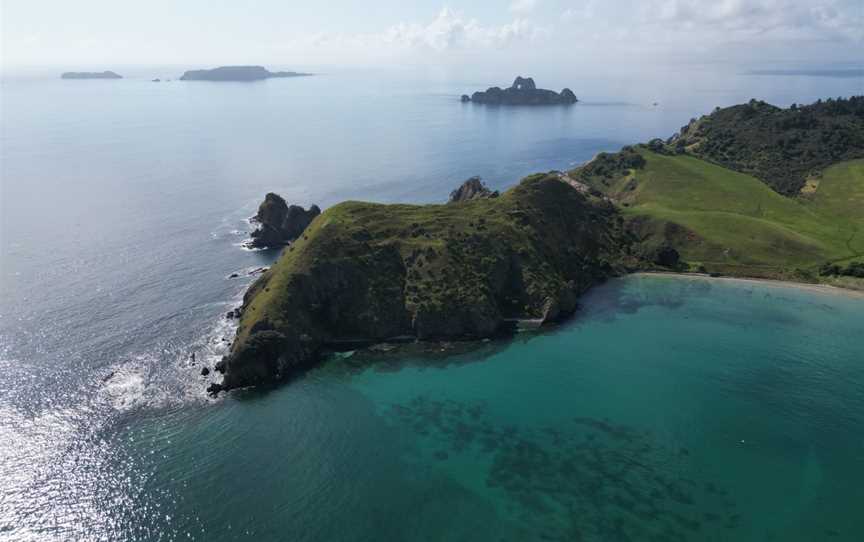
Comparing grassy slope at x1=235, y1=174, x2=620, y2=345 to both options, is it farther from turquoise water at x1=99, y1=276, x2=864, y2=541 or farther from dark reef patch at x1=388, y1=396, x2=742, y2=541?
dark reef patch at x1=388, y1=396, x2=742, y2=541

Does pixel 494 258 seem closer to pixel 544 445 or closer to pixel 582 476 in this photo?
pixel 544 445

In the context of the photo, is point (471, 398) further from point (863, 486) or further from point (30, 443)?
point (30, 443)

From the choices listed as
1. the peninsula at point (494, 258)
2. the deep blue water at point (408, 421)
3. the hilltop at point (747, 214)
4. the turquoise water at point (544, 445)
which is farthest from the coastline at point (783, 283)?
the turquoise water at point (544, 445)

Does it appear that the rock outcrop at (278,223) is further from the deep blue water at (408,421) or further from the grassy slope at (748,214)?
the grassy slope at (748,214)

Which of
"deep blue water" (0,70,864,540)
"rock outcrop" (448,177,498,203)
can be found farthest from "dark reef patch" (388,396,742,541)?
"rock outcrop" (448,177,498,203)

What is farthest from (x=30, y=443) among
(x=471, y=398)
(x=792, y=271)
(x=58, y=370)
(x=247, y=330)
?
(x=792, y=271)

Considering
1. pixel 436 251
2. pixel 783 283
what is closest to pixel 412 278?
pixel 436 251
